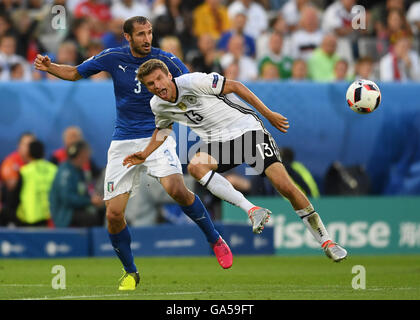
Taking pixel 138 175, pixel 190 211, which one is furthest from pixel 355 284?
pixel 138 175

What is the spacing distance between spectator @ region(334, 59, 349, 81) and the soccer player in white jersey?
809 cm

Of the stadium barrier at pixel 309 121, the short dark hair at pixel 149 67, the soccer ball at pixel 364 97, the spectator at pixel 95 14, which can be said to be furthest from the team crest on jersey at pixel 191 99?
the spectator at pixel 95 14

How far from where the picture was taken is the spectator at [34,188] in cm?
1661

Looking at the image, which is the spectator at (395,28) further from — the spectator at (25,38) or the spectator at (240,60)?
the spectator at (25,38)

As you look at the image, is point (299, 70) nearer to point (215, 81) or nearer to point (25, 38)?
point (25, 38)

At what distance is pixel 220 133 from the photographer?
1052 cm

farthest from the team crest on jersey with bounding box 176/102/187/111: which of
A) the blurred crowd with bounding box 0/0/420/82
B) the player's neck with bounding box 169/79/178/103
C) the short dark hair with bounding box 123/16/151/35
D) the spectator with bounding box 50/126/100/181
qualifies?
the blurred crowd with bounding box 0/0/420/82

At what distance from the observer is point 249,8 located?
20.1 m

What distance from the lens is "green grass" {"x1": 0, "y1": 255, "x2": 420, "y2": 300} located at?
9.90 meters

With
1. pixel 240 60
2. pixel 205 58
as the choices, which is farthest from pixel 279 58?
pixel 205 58

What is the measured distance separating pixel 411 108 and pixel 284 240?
140 inches

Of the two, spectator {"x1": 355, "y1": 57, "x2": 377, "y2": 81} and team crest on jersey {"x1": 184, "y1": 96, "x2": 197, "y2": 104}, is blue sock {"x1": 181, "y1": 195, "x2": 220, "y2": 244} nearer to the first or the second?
team crest on jersey {"x1": 184, "y1": 96, "x2": 197, "y2": 104}

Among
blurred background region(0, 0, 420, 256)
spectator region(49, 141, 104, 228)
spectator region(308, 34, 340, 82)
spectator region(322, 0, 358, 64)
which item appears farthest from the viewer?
spectator region(322, 0, 358, 64)

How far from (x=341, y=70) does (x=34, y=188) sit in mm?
6012
